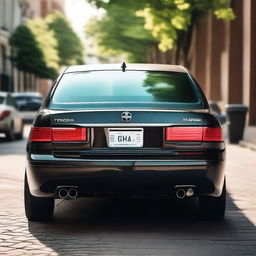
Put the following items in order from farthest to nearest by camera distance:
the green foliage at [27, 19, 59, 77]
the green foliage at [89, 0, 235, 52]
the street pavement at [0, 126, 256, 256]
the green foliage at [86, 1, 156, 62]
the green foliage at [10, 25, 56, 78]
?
the green foliage at [27, 19, 59, 77], the green foliage at [10, 25, 56, 78], the green foliage at [86, 1, 156, 62], the green foliage at [89, 0, 235, 52], the street pavement at [0, 126, 256, 256]

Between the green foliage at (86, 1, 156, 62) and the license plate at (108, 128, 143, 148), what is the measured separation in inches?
1610

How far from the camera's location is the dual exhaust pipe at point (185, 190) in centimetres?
684

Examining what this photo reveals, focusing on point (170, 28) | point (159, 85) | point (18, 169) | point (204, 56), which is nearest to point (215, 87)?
point (204, 56)

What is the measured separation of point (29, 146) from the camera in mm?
7059

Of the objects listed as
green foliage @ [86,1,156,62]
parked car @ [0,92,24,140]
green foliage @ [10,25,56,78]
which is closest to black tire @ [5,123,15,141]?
parked car @ [0,92,24,140]

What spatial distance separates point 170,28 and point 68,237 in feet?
77.3

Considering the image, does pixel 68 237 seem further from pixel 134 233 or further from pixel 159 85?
pixel 159 85

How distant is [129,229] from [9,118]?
1477 cm

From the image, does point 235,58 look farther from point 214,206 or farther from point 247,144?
point 214,206

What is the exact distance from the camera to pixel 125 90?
7375mm

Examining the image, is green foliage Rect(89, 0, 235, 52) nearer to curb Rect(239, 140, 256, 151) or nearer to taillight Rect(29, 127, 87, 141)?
curb Rect(239, 140, 256, 151)

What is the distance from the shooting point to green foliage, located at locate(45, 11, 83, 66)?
3661 inches

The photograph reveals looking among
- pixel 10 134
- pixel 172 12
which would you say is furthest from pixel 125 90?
pixel 172 12

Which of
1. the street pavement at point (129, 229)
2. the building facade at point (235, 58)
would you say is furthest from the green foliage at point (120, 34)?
the street pavement at point (129, 229)
